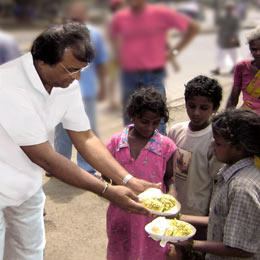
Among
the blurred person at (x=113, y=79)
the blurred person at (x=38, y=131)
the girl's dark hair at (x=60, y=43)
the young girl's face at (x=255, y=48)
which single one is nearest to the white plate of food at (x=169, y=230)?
the blurred person at (x=38, y=131)

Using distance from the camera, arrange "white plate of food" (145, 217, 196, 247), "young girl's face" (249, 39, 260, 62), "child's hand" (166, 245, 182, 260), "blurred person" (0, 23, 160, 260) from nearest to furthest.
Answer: "blurred person" (0, 23, 160, 260) < "white plate of food" (145, 217, 196, 247) < "child's hand" (166, 245, 182, 260) < "young girl's face" (249, 39, 260, 62)

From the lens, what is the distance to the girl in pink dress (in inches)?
90.0

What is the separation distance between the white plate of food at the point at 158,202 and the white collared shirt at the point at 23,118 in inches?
21.6

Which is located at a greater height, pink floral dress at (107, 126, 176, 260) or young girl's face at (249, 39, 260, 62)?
young girl's face at (249, 39, 260, 62)

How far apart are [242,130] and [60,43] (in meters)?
0.84

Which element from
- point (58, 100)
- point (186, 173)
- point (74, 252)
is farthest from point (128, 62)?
point (74, 252)

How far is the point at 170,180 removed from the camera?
2.39 meters

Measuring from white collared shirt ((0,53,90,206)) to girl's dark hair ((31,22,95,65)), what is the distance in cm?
10

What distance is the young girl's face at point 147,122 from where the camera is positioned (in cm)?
227

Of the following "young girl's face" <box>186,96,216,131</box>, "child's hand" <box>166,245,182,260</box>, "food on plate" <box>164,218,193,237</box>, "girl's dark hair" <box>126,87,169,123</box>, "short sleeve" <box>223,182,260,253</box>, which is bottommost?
"child's hand" <box>166,245,182,260</box>

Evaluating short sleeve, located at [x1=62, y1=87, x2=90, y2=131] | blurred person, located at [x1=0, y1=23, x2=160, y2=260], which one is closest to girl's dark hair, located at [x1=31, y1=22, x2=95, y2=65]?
blurred person, located at [x1=0, y1=23, x2=160, y2=260]

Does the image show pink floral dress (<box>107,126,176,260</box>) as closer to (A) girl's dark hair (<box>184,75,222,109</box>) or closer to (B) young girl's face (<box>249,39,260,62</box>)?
(A) girl's dark hair (<box>184,75,222,109</box>)

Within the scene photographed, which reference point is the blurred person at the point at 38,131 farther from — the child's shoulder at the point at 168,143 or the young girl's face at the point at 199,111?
the young girl's face at the point at 199,111

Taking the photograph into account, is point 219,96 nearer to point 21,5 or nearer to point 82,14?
point 82,14
